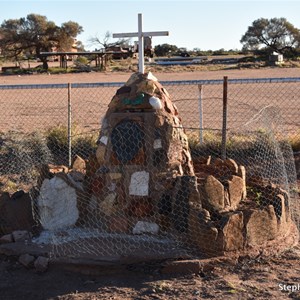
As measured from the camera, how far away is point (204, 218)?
5148 mm

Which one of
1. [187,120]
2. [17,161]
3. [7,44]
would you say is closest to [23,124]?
[187,120]

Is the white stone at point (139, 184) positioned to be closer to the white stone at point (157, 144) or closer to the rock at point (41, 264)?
the white stone at point (157, 144)

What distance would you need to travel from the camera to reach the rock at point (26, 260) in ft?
17.1

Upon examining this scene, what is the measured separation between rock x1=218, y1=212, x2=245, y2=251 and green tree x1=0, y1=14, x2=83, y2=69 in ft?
158

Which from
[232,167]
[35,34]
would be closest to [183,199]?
[232,167]

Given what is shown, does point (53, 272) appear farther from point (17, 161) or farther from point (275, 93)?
point (275, 93)

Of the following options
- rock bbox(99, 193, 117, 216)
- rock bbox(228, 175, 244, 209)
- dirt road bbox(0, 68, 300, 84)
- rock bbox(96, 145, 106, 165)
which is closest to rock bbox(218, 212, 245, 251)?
rock bbox(228, 175, 244, 209)

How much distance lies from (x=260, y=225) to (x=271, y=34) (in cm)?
7119

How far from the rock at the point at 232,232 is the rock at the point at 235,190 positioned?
1.71 feet

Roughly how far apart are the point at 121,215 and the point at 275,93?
15207 millimetres

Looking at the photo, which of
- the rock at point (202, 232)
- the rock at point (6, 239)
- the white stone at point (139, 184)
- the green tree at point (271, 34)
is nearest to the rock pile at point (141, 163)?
the white stone at point (139, 184)

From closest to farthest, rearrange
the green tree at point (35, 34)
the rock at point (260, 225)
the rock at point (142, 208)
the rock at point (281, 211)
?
the rock at point (260, 225)
the rock at point (142, 208)
the rock at point (281, 211)
the green tree at point (35, 34)

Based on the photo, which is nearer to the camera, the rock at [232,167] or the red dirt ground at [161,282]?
the red dirt ground at [161,282]

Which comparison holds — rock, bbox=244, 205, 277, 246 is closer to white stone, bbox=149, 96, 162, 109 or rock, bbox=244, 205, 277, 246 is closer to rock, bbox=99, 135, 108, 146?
white stone, bbox=149, 96, 162, 109
